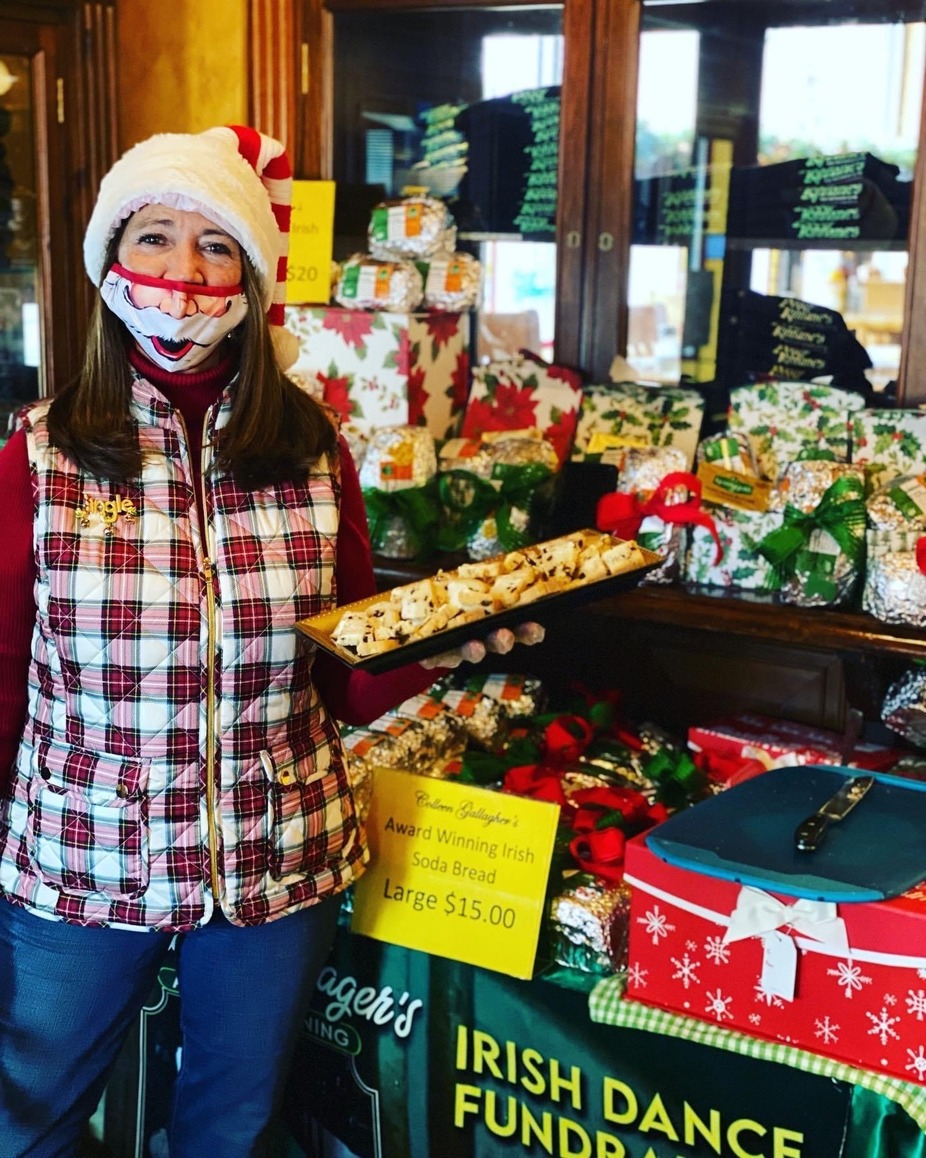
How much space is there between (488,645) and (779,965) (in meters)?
0.52

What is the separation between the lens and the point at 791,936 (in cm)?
167

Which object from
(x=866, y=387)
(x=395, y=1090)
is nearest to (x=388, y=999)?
(x=395, y=1090)

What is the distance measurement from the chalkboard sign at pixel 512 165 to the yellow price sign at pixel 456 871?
112 centimetres

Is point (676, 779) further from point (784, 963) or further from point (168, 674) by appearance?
point (168, 674)

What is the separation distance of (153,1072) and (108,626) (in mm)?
951

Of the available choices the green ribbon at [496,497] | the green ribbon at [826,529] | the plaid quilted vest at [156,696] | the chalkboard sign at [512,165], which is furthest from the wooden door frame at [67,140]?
the green ribbon at [826,529]

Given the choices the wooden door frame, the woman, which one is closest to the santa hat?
the woman

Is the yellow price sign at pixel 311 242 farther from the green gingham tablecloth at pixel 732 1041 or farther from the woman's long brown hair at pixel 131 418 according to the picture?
the green gingham tablecloth at pixel 732 1041

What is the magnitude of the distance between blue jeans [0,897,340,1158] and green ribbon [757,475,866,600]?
33.3 inches

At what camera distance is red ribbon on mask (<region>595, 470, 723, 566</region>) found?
2191mm

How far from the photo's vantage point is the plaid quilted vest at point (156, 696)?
1.56 m

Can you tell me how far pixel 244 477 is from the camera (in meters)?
1.62

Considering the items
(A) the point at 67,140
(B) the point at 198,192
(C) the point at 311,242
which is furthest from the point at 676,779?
(A) the point at 67,140

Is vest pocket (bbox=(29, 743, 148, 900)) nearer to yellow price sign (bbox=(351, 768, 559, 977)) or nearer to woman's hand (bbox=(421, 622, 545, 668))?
woman's hand (bbox=(421, 622, 545, 668))
